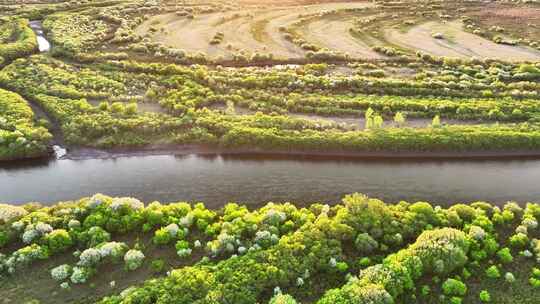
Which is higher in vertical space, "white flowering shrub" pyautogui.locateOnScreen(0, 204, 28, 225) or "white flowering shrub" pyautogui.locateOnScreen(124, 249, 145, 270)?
"white flowering shrub" pyautogui.locateOnScreen(0, 204, 28, 225)

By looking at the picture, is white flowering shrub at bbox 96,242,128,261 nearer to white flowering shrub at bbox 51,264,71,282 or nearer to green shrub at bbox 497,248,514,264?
white flowering shrub at bbox 51,264,71,282

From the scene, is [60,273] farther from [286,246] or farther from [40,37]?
[40,37]

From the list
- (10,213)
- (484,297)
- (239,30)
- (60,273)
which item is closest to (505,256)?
(484,297)

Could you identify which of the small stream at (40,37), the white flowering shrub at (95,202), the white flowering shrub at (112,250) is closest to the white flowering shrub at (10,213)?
the white flowering shrub at (95,202)

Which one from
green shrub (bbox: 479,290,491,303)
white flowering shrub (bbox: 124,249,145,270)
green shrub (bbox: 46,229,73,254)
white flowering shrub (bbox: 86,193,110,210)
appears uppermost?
white flowering shrub (bbox: 86,193,110,210)

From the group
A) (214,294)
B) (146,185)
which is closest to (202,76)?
(146,185)

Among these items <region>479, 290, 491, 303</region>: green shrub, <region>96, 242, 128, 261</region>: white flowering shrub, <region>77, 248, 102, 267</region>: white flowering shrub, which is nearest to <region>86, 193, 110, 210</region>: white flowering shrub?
<region>96, 242, 128, 261</region>: white flowering shrub

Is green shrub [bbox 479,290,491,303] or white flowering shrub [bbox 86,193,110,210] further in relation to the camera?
white flowering shrub [bbox 86,193,110,210]

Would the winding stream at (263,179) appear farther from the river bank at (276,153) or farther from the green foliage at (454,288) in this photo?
the green foliage at (454,288)
